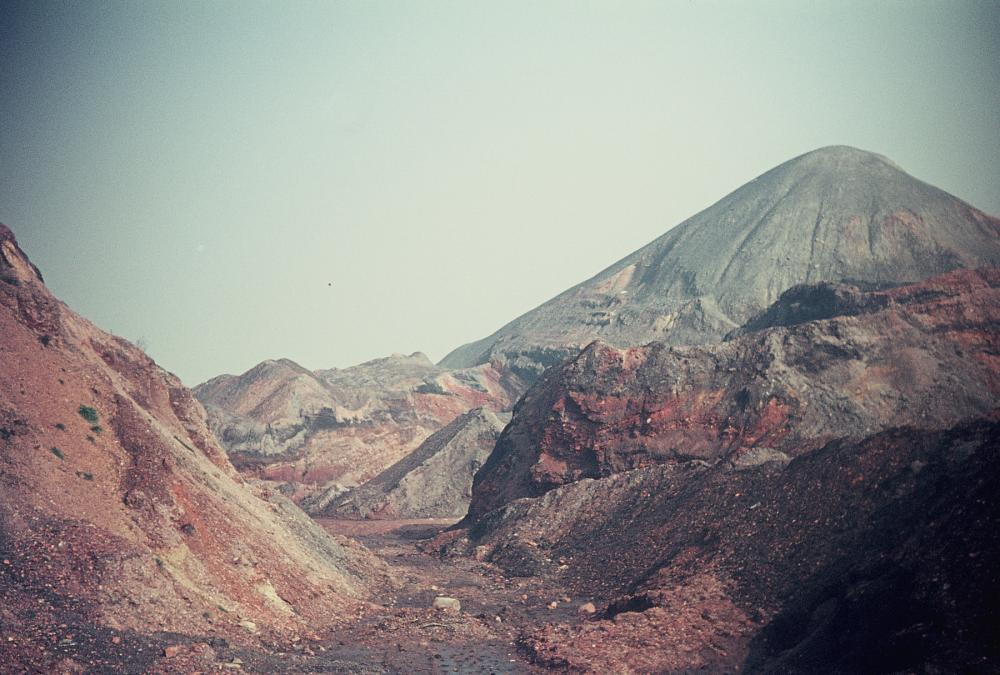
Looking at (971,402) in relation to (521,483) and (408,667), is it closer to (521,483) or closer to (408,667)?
(521,483)

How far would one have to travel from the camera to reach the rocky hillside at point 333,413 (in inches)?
1900

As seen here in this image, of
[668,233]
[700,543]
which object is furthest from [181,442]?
[668,233]

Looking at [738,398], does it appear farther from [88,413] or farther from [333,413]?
[333,413]

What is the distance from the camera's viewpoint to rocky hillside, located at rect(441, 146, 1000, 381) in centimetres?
6300

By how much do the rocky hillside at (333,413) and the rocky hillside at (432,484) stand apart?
2.62 metres

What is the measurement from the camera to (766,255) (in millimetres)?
71312

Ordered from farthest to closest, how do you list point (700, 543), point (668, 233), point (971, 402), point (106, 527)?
point (668, 233)
point (971, 402)
point (700, 543)
point (106, 527)

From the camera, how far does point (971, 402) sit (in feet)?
94.0

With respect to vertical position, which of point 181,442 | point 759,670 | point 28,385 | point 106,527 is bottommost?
point 759,670

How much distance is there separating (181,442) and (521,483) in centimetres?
1442

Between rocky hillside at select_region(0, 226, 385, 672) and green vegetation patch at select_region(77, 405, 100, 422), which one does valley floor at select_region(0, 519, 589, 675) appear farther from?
green vegetation patch at select_region(77, 405, 100, 422)

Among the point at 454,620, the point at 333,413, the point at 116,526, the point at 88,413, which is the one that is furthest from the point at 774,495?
the point at 333,413

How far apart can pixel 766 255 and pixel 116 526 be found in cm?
6829

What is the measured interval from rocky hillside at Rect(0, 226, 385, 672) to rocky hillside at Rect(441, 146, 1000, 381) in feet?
158
